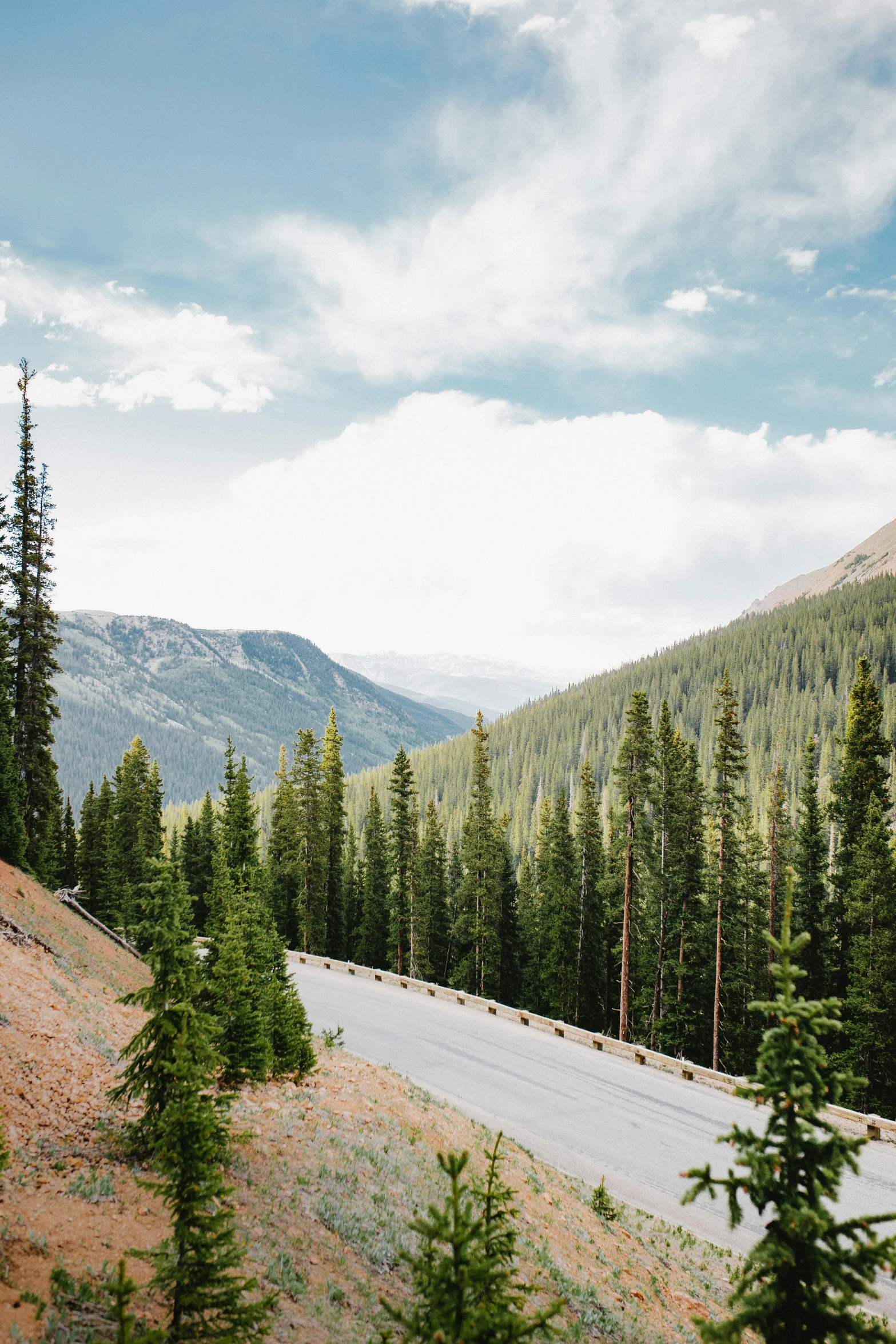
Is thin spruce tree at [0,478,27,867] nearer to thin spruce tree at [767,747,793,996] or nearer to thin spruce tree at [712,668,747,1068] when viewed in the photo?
thin spruce tree at [712,668,747,1068]

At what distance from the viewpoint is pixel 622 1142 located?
1700 cm

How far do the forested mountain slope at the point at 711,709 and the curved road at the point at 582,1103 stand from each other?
98.4 m

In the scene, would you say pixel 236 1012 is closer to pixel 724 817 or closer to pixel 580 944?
pixel 724 817

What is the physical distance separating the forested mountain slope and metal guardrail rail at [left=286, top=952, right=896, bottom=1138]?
92.0 meters

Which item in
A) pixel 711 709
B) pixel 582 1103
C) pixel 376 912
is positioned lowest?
pixel 376 912

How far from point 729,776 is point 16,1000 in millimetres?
27056

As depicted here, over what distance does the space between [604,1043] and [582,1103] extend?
488 centimetres

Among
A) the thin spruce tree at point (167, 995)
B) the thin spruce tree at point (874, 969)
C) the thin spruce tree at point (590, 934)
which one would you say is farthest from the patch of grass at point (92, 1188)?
the thin spruce tree at point (590, 934)

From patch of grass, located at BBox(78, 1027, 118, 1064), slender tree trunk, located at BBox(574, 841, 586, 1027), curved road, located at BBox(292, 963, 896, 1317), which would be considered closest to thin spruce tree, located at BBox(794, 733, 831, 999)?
slender tree trunk, located at BBox(574, 841, 586, 1027)

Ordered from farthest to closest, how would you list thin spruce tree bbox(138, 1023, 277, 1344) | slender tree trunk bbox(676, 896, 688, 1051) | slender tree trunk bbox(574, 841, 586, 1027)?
slender tree trunk bbox(574, 841, 586, 1027)
slender tree trunk bbox(676, 896, 688, 1051)
thin spruce tree bbox(138, 1023, 277, 1344)

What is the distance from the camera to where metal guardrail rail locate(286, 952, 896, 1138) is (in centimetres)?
1795

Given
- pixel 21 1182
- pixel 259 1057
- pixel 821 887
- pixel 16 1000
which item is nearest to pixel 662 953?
pixel 821 887

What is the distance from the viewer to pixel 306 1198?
959cm

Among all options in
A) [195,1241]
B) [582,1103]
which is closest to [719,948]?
[582,1103]
